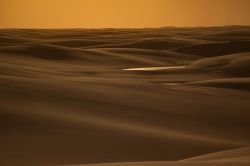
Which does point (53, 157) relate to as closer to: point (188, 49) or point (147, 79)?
point (147, 79)

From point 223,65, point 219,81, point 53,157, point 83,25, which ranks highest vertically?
point 83,25

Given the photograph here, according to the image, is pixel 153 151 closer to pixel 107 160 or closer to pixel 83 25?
pixel 107 160

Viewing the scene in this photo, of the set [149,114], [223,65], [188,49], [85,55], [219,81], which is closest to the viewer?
[149,114]

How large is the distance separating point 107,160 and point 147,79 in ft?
1.26

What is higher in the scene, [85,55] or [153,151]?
[85,55]

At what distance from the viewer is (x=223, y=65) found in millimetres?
826

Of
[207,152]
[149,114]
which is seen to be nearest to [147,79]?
[149,114]

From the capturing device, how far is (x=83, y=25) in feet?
14.7

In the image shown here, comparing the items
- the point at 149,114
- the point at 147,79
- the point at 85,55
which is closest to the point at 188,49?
the point at 85,55

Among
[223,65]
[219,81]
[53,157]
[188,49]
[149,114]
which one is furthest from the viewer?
[188,49]

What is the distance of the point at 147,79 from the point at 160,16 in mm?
3843

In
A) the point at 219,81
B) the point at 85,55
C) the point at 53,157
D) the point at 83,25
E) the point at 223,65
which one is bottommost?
the point at 53,157

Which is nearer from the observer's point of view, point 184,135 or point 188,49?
point 184,135

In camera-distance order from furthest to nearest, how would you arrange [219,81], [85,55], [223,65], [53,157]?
[85,55] → [223,65] → [219,81] → [53,157]
